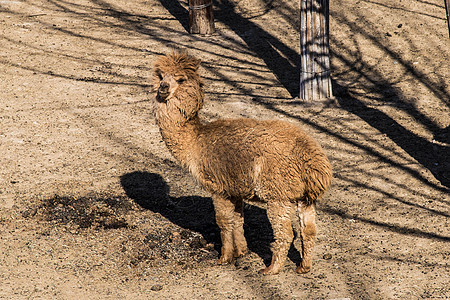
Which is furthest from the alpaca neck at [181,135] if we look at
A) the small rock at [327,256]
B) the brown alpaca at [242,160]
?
the small rock at [327,256]

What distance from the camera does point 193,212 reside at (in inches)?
309

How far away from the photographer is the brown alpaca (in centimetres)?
580

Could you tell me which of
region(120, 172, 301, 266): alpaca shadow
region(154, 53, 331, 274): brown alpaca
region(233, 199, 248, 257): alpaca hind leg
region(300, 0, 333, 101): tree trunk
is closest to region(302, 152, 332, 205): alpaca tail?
region(154, 53, 331, 274): brown alpaca

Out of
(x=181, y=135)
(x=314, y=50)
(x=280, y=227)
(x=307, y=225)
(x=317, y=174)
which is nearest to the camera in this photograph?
(x=317, y=174)

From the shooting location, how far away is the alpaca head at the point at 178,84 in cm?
614

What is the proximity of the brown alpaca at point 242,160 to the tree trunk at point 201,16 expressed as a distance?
7.89m

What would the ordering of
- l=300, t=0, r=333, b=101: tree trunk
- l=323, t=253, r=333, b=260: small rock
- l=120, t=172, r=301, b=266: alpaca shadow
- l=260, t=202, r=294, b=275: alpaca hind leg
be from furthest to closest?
1. l=300, t=0, r=333, b=101: tree trunk
2. l=120, t=172, r=301, b=266: alpaca shadow
3. l=323, t=253, r=333, b=260: small rock
4. l=260, t=202, r=294, b=275: alpaca hind leg

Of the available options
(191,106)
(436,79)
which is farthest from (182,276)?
(436,79)

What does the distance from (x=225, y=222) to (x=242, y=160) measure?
83cm

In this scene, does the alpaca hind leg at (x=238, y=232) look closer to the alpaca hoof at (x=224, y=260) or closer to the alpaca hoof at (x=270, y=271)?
the alpaca hoof at (x=224, y=260)

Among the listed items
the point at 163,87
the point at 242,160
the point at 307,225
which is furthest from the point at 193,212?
the point at 163,87

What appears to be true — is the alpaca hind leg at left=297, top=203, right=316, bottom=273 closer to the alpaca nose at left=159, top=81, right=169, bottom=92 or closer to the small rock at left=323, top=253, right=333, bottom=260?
the small rock at left=323, top=253, right=333, bottom=260

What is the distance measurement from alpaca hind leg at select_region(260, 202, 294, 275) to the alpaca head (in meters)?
1.41

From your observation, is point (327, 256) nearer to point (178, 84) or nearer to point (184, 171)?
point (178, 84)
